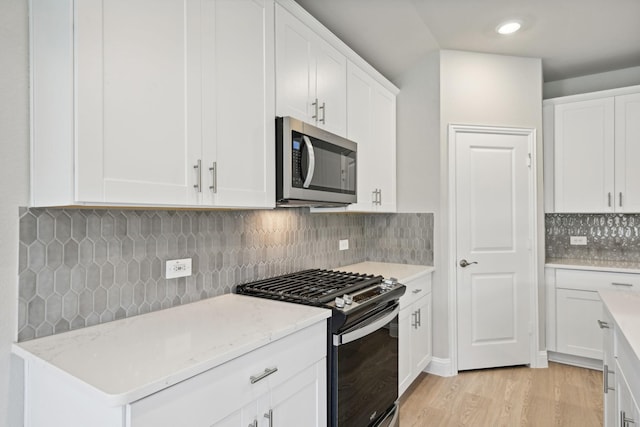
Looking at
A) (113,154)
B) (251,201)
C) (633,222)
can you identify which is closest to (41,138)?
(113,154)

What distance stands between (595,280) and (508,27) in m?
2.21

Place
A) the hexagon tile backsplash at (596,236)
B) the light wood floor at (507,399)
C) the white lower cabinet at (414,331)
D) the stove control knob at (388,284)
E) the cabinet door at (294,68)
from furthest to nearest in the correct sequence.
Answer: the hexagon tile backsplash at (596,236), the white lower cabinet at (414,331), the light wood floor at (507,399), the stove control knob at (388,284), the cabinet door at (294,68)

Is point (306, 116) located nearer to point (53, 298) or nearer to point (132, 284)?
point (132, 284)

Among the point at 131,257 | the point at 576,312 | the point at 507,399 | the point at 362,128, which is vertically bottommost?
the point at 507,399

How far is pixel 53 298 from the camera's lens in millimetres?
1299

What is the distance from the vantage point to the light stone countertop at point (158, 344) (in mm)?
957

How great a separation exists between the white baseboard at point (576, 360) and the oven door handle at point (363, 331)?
221 cm

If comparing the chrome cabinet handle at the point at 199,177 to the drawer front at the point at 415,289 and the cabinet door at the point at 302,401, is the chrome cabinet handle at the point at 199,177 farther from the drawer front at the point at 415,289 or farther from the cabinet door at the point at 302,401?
the drawer front at the point at 415,289

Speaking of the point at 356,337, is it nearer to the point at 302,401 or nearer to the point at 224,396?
the point at 302,401

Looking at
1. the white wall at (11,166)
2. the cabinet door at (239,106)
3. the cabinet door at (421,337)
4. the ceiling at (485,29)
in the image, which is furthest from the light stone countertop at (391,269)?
the white wall at (11,166)

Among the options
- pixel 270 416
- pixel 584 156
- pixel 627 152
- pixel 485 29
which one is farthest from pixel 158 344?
pixel 627 152

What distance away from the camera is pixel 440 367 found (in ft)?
10.2

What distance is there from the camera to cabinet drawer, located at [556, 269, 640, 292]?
9.92 feet

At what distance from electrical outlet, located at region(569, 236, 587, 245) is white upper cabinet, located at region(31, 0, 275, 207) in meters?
3.43
